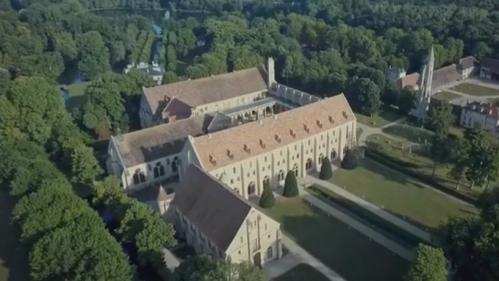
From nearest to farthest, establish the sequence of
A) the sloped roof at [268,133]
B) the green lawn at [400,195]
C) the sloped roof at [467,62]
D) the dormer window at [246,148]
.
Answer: the green lawn at [400,195] → the sloped roof at [268,133] → the dormer window at [246,148] → the sloped roof at [467,62]

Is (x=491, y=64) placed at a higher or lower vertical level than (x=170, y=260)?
higher

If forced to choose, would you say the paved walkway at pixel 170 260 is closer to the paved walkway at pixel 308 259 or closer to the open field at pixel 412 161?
the paved walkway at pixel 308 259

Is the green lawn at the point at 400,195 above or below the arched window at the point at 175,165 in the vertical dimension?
below

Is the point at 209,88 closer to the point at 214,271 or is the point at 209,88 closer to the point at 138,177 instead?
the point at 138,177

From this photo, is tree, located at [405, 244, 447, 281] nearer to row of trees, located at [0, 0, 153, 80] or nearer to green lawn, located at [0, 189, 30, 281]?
green lawn, located at [0, 189, 30, 281]

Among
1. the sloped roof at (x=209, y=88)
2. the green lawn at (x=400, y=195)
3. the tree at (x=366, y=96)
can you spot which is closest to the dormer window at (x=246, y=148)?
the green lawn at (x=400, y=195)

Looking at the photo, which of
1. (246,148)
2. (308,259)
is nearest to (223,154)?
(246,148)

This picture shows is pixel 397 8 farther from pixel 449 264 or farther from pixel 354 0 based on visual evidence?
pixel 449 264
